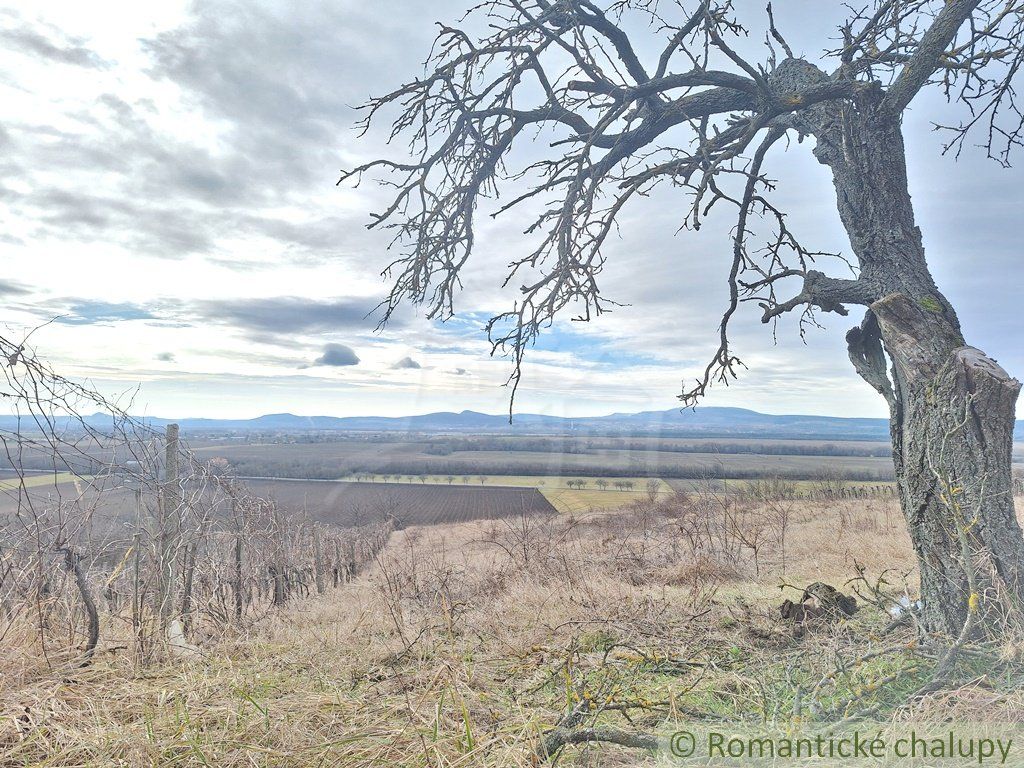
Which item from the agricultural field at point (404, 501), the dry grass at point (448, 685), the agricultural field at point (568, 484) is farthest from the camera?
the agricultural field at point (568, 484)

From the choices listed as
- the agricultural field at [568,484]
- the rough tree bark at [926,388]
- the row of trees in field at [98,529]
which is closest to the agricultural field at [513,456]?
the agricultural field at [568,484]

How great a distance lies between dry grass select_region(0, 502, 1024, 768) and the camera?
279cm

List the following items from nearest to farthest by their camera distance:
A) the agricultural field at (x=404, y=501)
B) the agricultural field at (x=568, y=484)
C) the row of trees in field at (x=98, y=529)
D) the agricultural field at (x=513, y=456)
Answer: the row of trees in field at (x=98, y=529), the agricultural field at (x=404, y=501), the agricultural field at (x=568, y=484), the agricultural field at (x=513, y=456)

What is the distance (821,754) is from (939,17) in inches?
215

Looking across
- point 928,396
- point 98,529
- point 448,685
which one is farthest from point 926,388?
point 98,529

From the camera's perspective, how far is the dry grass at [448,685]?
2785 mm

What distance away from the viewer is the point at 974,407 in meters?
4.04

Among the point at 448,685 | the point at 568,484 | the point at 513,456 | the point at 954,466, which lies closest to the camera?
the point at 448,685

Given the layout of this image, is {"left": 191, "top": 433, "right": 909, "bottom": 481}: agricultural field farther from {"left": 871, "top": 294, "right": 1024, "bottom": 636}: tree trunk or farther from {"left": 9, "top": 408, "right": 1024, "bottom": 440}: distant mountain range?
{"left": 871, "top": 294, "right": 1024, "bottom": 636}: tree trunk

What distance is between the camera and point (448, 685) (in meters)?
3.06

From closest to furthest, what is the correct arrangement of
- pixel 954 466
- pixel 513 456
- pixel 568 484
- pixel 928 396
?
1. pixel 954 466
2. pixel 928 396
3. pixel 568 484
4. pixel 513 456

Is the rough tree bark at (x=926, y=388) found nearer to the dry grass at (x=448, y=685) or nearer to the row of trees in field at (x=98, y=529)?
the dry grass at (x=448, y=685)

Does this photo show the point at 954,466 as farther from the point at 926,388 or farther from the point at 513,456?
the point at 513,456

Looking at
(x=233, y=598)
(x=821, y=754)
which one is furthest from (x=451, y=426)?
(x=821, y=754)
